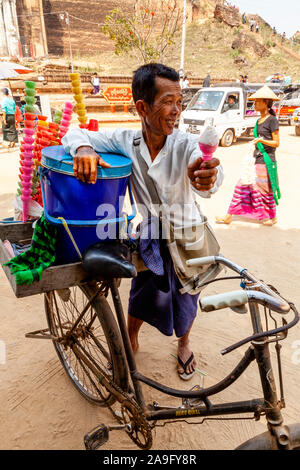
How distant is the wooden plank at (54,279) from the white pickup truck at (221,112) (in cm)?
922

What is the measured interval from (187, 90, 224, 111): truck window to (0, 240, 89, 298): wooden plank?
9.96m

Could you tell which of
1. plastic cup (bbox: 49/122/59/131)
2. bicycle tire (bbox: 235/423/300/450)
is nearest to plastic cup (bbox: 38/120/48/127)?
plastic cup (bbox: 49/122/59/131)

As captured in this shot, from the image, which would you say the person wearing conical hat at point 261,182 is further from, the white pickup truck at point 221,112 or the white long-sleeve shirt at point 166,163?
the white pickup truck at point 221,112

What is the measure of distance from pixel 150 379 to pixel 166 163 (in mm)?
1089

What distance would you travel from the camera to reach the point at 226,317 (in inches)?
111

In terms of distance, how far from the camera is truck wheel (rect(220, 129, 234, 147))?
10.4 m

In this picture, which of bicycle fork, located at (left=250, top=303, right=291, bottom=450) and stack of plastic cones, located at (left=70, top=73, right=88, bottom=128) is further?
stack of plastic cones, located at (left=70, top=73, right=88, bottom=128)

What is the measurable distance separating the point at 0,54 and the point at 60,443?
31.6 meters

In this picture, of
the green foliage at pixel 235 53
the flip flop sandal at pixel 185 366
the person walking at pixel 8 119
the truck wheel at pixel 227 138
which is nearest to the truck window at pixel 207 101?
the truck wheel at pixel 227 138

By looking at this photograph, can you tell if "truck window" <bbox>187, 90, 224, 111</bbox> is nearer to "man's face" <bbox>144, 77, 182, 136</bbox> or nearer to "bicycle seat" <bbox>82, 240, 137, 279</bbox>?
"man's face" <bbox>144, 77, 182, 136</bbox>

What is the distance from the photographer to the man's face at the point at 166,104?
60.4 inches

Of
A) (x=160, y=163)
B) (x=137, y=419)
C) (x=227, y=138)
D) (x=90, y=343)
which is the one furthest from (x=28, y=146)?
(x=227, y=138)

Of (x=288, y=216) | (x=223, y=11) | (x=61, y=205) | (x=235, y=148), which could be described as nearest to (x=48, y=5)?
(x=223, y=11)

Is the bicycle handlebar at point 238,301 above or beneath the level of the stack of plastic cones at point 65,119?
beneath
